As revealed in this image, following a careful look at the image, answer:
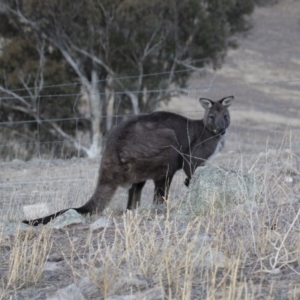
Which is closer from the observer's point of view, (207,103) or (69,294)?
(69,294)

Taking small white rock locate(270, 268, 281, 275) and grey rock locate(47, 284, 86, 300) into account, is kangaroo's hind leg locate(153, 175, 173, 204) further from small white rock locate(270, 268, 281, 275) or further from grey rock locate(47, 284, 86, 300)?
grey rock locate(47, 284, 86, 300)

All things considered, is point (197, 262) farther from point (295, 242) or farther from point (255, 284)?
point (295, 242)

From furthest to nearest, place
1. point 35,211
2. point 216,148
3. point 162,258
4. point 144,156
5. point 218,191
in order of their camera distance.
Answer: point 216,148 < point 144,156 < point 35,211 < point 218,191 < point 162,258

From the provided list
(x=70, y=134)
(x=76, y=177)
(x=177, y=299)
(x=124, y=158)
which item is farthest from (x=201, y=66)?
(x=177, y=299)

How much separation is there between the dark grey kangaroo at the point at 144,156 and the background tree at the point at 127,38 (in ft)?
41.9

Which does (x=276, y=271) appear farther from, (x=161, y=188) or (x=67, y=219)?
(x=161, y=188)

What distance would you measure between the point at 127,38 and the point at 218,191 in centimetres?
1692

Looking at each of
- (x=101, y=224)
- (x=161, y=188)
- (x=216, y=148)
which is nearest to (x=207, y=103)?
(x=216, y=148)

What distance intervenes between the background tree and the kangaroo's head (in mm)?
11952

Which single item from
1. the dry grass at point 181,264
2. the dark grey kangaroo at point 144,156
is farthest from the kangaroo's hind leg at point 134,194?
the dry grass at point 181,264

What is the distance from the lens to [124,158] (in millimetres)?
9297

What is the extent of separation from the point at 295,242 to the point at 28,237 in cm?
236

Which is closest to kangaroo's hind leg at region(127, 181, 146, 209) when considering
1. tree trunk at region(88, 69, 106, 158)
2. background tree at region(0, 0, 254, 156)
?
background tree at region(0, 0, 254, 156)

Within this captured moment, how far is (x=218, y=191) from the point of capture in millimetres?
7809
